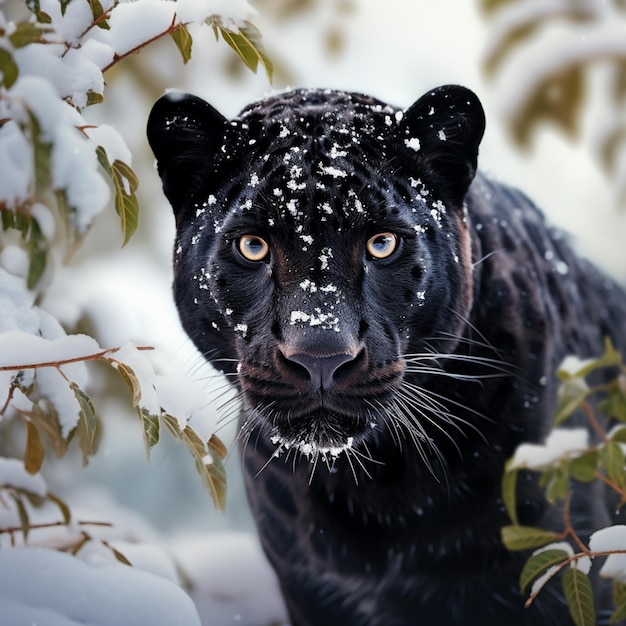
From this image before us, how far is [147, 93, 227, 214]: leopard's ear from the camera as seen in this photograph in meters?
1.40

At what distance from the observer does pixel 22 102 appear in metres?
0.85

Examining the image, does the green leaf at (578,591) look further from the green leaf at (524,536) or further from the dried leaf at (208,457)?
the dried leaf at (208,457)

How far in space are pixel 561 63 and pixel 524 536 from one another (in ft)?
5.38

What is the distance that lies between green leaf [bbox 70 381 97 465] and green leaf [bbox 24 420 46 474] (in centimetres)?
8

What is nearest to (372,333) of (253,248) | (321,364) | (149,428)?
(321,364)

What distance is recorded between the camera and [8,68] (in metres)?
0.84

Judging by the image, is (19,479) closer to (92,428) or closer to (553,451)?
(92,428)

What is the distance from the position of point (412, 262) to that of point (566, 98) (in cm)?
138

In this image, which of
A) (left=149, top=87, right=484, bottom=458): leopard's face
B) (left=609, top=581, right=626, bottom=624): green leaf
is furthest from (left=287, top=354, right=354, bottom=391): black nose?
(left=609, top=581, right=626, bottom=624): green leaf

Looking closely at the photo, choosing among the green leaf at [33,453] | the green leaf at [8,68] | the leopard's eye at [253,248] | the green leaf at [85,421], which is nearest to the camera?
the green leaf at [8,68]

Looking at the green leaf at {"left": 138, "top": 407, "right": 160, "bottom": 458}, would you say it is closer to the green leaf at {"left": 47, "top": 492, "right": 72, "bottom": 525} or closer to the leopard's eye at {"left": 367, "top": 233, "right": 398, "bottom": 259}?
the green leaf at {"left": 47, "top": 492, "right": 72, "bottom": 525}

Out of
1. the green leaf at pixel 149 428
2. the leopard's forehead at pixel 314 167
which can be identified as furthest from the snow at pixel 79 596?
the leopard's forehead at pixel 314 167

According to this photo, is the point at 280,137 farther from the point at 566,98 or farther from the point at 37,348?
the point at 566,98

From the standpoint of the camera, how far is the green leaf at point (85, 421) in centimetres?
113
